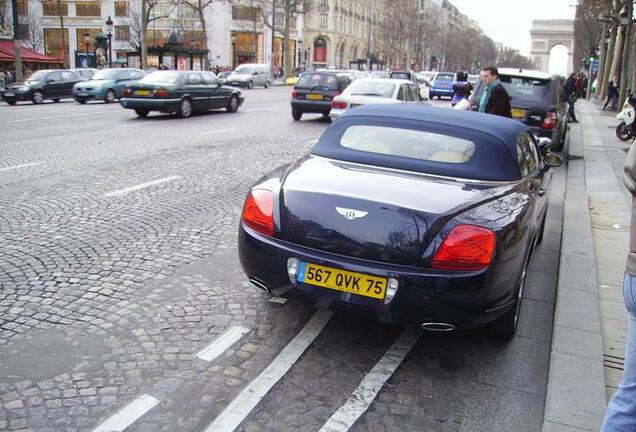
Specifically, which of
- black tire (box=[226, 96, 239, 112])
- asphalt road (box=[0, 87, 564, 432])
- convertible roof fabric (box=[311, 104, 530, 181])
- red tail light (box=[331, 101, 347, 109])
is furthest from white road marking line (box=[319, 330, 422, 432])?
black tire (box=[226, 96, 239, 112])

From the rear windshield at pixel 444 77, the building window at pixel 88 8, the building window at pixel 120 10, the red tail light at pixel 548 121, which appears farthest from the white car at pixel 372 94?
the building window at pixel 88 8

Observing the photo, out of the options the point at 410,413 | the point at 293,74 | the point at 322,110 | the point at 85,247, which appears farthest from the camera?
the point at 293,74

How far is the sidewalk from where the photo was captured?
340cm

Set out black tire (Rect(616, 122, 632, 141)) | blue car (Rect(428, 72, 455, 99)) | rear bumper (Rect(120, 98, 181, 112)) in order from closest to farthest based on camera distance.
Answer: black tire (Rect(616, 122, 632, 141))
rear bumper (Rect(120, 98, 181, 112))
blue car (Rect(428, 72, 455, 99))

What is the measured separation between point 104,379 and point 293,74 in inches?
2846

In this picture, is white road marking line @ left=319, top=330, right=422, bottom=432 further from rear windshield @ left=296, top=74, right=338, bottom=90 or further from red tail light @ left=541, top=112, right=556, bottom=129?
rear windshield @ left=296, top=74, right=338, bottom=90

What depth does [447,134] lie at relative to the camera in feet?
15.7

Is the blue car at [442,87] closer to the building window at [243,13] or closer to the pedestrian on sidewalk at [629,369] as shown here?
the pedestrian on sidewalk at [629,369]

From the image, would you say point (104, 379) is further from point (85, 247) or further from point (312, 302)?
point (85, 247)

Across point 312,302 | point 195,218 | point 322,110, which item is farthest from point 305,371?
point 322,110

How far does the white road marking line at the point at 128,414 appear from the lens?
3.01 metres

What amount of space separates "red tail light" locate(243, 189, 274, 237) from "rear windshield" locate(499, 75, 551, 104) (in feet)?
32.4

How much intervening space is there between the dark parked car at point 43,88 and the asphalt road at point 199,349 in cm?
2153

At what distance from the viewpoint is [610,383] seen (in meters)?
3.76
